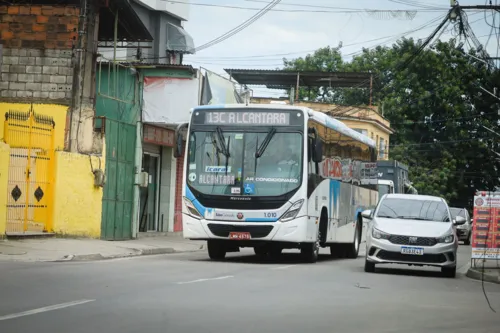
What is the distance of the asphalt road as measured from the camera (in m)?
9.98

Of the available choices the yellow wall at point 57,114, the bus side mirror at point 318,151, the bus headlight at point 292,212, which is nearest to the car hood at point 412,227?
the bus headlight at point 292,212

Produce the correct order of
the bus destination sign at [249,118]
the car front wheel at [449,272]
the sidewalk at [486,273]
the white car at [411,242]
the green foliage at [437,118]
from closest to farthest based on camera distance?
the white car at [411,242] → the sidewalk at [486,273] → the car front wheel at [449,272] → the bus destination sign at [249,118] → the green foliage at [437,118]

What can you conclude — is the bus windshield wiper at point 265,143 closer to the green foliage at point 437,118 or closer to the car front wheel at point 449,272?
the car front wheel at point 449,272

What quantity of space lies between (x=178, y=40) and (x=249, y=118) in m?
31.8

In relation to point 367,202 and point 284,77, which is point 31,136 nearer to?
point 367,202

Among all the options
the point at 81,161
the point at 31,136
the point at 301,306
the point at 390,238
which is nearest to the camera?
the point at 301,306

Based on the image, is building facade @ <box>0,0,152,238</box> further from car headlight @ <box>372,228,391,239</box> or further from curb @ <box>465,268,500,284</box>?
curb @ <box>465,268,500,284</box>

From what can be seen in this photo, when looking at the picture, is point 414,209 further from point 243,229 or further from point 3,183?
point 3,183

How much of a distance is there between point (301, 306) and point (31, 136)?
14.3m

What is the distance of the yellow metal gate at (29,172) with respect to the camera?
23.7m

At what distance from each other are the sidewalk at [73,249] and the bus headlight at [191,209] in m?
2.17

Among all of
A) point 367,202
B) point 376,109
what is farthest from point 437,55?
point 367,202

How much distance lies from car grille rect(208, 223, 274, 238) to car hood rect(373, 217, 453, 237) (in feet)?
8.01

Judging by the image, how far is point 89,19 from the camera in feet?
92.4
